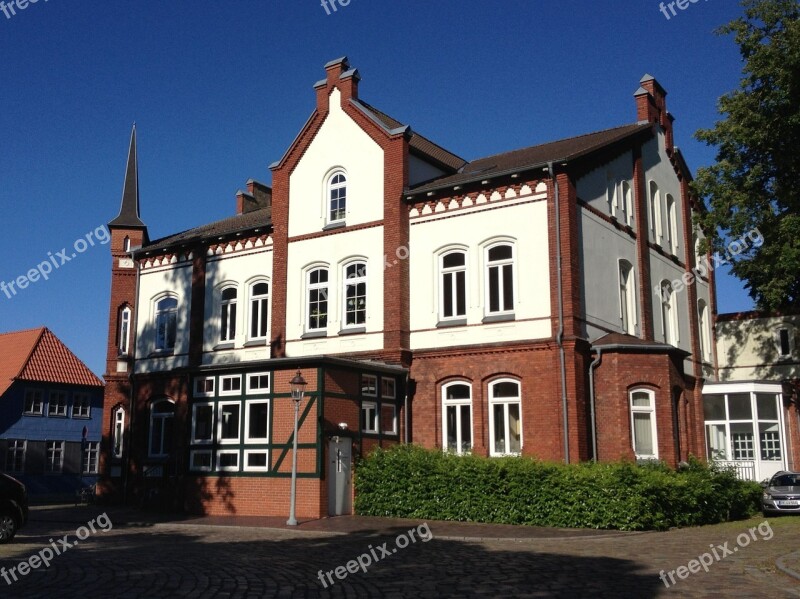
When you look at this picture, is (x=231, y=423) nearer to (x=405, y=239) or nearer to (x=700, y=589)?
(x=405, y=239)

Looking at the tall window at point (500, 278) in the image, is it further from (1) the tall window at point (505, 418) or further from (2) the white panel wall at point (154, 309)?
(2) the white panel wall at point (154, 309)

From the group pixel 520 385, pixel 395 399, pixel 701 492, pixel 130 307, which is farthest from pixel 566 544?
pixel 130 307

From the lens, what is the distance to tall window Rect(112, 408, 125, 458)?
29.6m

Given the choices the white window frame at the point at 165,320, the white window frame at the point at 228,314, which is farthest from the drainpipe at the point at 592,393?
the white window frame at the point at 165,320

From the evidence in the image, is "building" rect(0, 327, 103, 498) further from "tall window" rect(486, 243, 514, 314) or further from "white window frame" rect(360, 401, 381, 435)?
"tall window" rect(486, 243, 514, 314)

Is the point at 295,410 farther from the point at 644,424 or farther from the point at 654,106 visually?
the point at 654,106

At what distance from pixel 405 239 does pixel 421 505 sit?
8127mm

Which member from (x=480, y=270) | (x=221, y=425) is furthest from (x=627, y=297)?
(x=221, y=425)

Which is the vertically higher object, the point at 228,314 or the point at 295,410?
the point at 228,314

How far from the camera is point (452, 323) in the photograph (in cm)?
2336

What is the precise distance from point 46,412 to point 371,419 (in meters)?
27.1

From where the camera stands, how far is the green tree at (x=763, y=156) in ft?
83.9

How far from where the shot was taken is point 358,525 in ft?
61.7

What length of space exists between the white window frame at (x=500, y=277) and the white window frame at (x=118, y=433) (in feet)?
47.7
